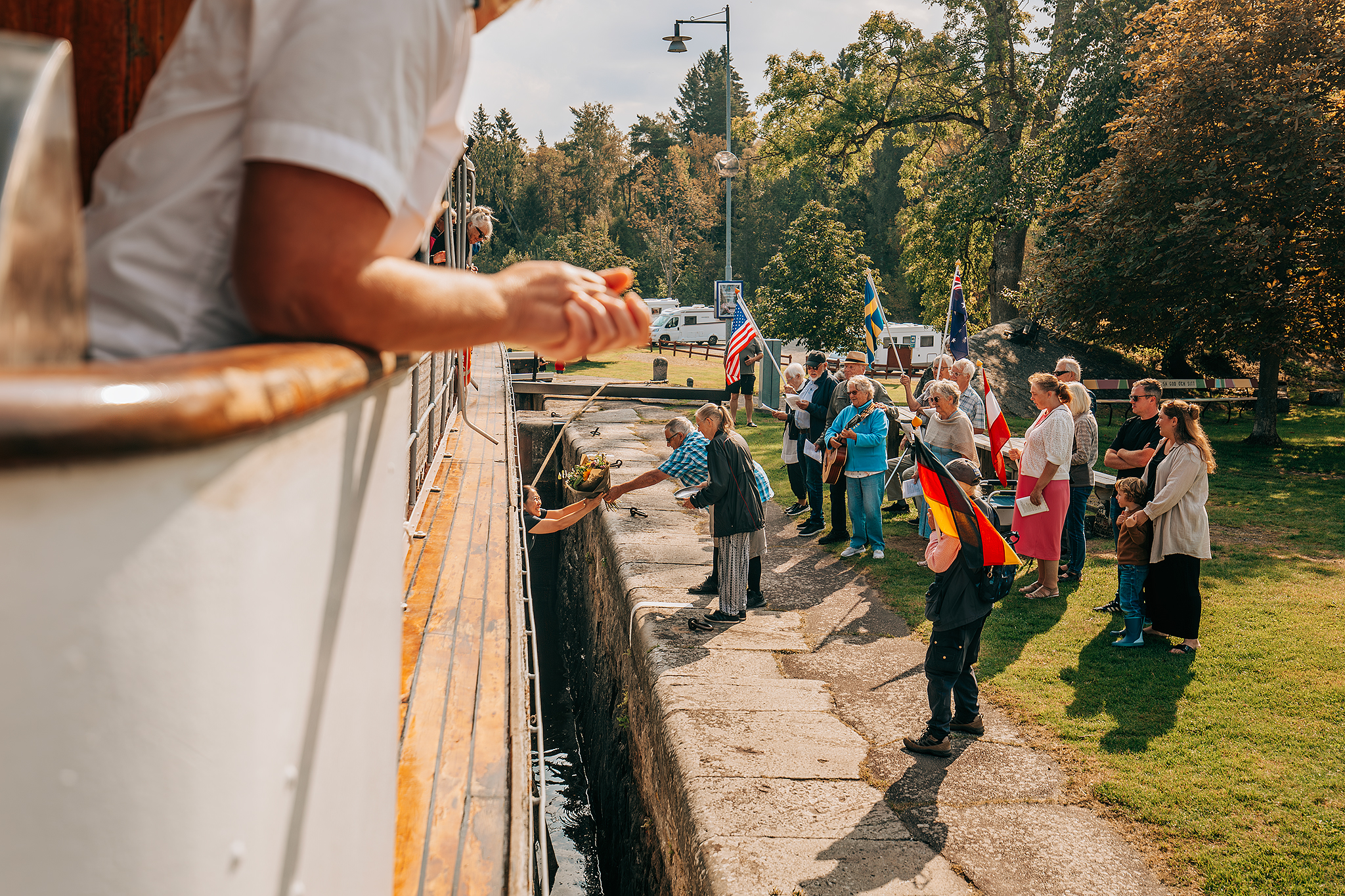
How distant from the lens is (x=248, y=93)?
81 cm

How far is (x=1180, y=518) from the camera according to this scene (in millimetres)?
6371

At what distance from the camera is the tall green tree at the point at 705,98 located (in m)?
67.9

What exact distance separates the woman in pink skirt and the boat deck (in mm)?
4262

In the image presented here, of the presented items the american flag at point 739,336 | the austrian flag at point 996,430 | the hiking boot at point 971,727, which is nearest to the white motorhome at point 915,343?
the american flag at point 739,336

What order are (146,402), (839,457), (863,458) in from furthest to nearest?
(839,457), (863,458), (146,402)

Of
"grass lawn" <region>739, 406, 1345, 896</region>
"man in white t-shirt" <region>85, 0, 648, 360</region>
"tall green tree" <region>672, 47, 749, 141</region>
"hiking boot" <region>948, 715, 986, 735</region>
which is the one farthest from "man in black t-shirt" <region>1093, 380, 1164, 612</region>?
"tall green tree" <region>672, 47, 749, 141</region>

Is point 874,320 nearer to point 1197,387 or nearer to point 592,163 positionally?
point 1197,387

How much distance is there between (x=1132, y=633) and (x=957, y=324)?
5.71 meters

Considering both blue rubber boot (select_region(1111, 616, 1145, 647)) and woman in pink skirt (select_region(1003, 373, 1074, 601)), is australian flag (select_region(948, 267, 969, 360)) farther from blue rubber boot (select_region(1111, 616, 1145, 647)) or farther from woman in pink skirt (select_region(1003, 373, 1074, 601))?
blue rubber boot (select_region(1111, 616, 1145, 647))

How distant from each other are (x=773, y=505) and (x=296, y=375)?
11.5m

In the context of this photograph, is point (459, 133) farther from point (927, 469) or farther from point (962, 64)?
point (962, 64)

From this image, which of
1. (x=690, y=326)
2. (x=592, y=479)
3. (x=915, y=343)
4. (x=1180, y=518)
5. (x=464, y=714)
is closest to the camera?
(x=464, y=714)

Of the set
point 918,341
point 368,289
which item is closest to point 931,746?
point 368,289

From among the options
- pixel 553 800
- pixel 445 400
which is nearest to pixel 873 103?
pixel 445 400
